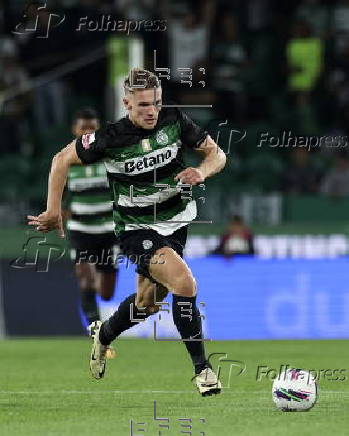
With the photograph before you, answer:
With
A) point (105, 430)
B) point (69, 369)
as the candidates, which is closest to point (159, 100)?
point (105, 430)

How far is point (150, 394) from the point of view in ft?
30.2

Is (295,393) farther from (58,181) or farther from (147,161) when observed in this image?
(58,181)

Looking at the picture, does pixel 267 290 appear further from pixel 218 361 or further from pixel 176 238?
pixel 176 238

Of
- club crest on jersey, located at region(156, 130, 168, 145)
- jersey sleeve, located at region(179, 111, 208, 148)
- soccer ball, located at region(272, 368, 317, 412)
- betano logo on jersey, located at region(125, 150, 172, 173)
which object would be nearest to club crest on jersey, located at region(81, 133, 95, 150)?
betano logo on jersey, located at region(125, 150, 172, 173)

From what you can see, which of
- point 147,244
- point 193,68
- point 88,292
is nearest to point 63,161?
point 147,244

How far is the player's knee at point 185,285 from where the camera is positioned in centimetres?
850

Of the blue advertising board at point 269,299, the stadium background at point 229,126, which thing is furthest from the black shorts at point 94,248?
the stadium background at point 229,126

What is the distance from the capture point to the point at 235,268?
15.0 meters

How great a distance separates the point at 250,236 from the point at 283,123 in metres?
3.33

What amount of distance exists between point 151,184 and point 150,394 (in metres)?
1.43

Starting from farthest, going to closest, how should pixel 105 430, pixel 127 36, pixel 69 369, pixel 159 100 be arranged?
pixel 127 36 < pixel 69 369 < pixel 159 100 < pixel 105 430

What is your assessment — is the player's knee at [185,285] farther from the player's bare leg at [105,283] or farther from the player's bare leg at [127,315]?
the player's bare leg at [105,283]

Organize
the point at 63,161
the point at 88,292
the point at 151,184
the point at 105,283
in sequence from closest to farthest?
the point at 63,161, the point at 151,184, the point at 88,292, the point at 105,283

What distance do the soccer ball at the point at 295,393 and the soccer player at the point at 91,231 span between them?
4.87 m
